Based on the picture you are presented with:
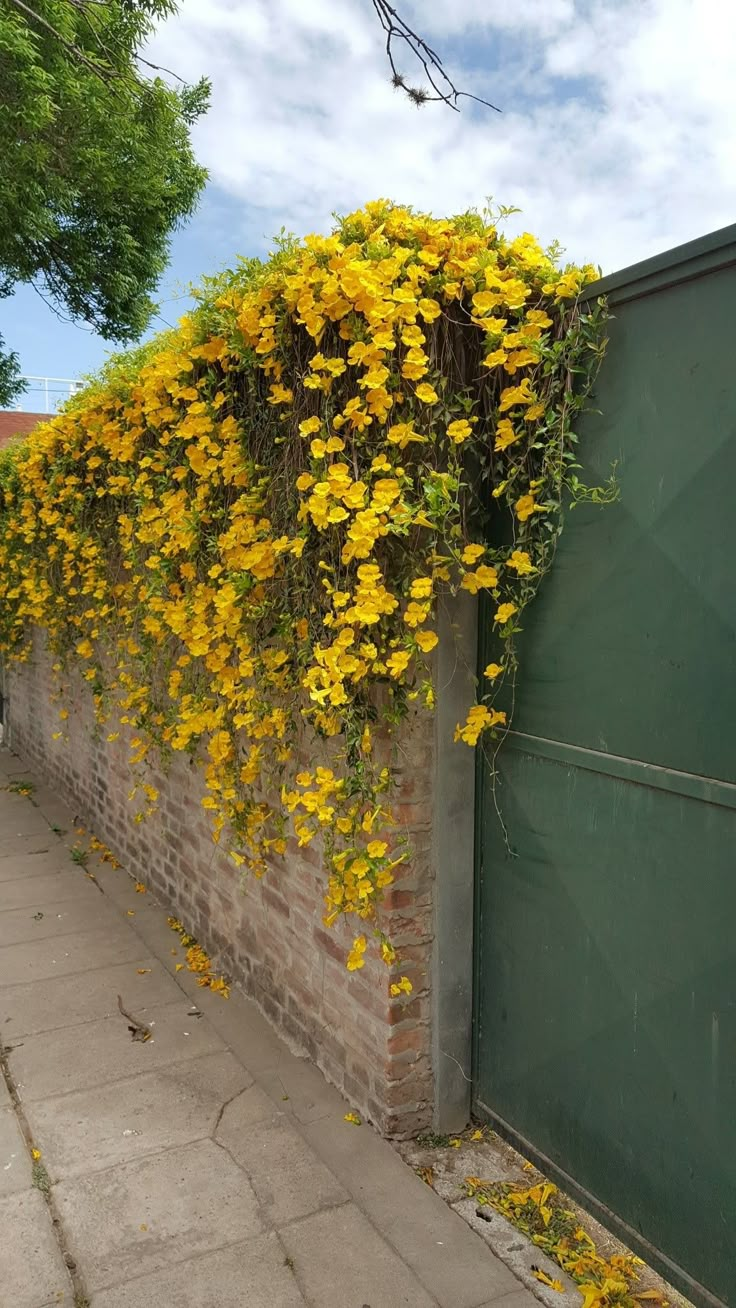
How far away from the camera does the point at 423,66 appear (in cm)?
230

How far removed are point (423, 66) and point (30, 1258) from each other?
126 inches

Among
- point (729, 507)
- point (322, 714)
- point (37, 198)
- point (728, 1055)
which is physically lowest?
point (728, 1055)

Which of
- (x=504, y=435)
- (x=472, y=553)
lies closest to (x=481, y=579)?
(x=472, y=553)

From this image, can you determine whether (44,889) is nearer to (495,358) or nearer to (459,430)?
(459,430)

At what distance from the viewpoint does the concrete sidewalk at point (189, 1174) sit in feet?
6.98

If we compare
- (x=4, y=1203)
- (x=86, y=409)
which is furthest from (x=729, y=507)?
(x=86, y=409)

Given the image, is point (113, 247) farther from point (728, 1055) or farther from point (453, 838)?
point (728, 1055)

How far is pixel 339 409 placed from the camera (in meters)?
2.36

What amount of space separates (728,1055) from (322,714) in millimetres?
1248

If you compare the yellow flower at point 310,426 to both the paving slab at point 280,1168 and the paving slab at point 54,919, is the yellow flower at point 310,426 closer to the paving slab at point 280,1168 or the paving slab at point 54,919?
the paving slab at point 280,1168

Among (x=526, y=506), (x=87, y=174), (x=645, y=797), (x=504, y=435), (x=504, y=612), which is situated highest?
(x=87, y=174)

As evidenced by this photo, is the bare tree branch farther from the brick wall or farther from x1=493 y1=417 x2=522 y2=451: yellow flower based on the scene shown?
the brick wall

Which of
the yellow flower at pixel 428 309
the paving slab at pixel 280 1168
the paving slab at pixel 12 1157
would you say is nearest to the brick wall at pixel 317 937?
the paving slab at pixel 280 1168

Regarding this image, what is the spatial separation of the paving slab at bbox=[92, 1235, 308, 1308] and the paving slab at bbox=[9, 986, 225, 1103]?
94cm
